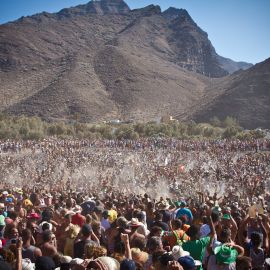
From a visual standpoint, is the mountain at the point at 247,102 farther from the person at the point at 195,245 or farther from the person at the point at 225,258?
the person at the point at 225,258

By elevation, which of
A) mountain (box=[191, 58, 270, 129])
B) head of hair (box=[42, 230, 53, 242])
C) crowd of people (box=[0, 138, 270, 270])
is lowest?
crowd of people (box=[0, 138, 270, 270])

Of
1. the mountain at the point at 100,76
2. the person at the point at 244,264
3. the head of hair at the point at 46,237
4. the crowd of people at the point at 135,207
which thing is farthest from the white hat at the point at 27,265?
the mountain at the point at 100,76

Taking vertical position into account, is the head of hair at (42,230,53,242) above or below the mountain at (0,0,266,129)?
below

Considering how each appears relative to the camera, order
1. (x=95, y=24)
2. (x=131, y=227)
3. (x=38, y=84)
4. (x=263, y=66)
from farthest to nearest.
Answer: (x=95, y=24)
(x=38, y=84)
(x=263, y=66)
(x=131, y=227)

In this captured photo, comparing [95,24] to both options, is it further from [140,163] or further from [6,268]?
[6,268]

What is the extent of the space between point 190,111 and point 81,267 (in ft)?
278

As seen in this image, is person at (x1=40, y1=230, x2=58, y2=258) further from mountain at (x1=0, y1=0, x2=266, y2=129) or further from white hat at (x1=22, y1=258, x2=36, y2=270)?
mountain at (x1=0, y1=0, x2=266, y2=129)

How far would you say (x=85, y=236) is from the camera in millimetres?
5684

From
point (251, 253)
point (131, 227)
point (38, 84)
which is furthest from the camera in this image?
point (38, 84)

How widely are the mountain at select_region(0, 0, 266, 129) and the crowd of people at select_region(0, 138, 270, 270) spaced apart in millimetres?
46868

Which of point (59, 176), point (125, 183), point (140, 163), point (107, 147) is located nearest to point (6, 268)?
point (125, 183)

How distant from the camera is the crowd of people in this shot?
4.93 m

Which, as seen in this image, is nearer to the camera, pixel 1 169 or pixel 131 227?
pixel 131 227

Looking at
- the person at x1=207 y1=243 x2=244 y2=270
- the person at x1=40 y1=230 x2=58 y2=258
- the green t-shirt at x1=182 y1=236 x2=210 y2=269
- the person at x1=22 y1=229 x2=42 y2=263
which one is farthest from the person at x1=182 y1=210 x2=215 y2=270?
the person at x1=22 y1=229 x2=42 y2=263
